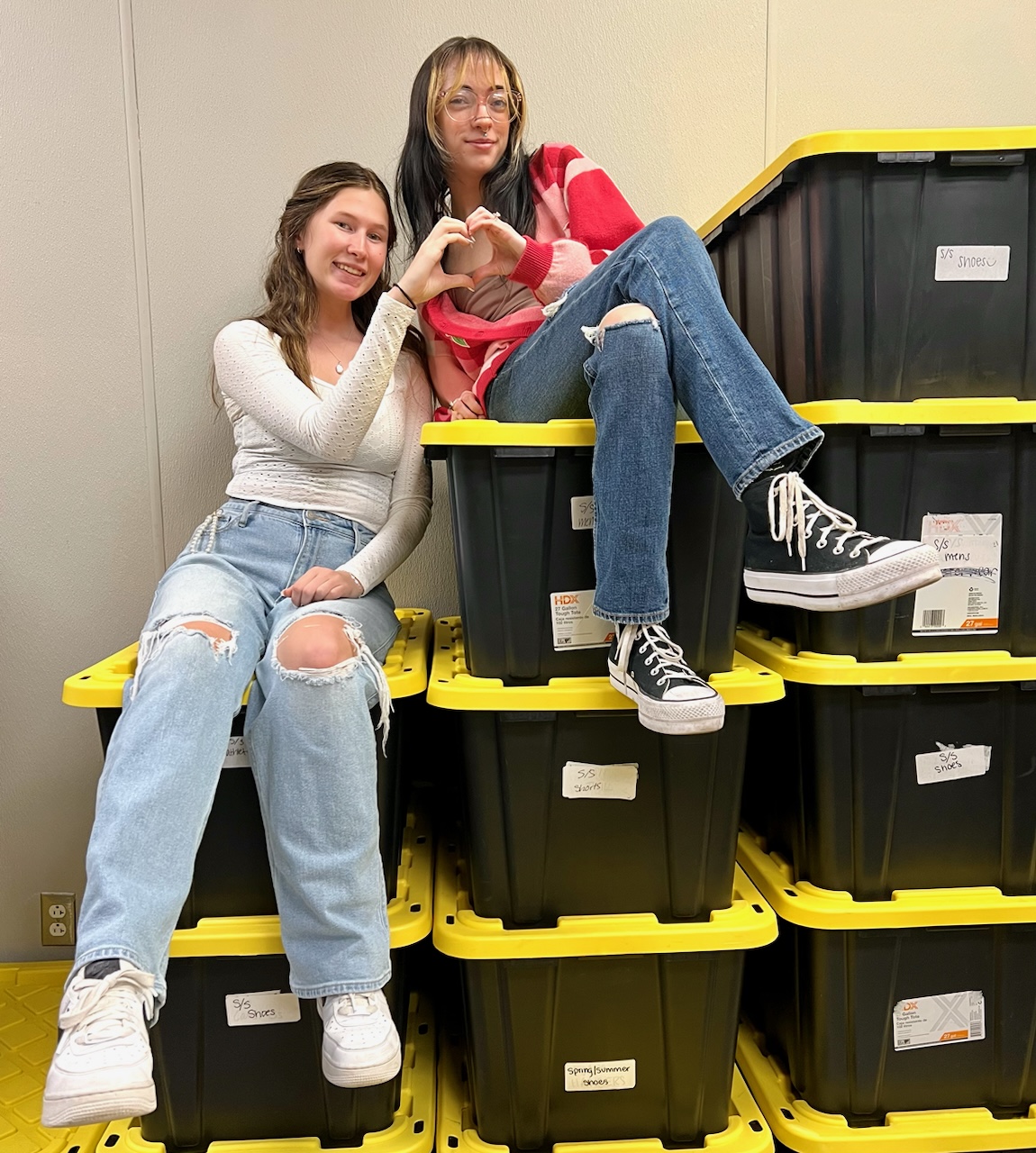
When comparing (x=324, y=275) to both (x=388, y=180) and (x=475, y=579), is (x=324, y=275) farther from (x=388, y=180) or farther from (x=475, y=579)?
(x=475, y=579)

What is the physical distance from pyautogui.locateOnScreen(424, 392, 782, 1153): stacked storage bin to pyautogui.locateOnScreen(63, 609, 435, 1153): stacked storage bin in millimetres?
→ 117

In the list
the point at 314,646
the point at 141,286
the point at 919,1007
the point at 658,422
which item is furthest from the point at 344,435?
the point at 919,1007

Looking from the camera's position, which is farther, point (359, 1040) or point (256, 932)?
point (256, 932)

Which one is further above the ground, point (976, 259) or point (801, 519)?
point (976, 259)

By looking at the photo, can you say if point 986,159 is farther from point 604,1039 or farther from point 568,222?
point 604,1039

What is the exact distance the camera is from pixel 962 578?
1100 mm

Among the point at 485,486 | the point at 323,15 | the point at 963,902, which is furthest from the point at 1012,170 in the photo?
the point at 323,15

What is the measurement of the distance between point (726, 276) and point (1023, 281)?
52 centimetres

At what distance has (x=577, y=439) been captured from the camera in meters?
1.06

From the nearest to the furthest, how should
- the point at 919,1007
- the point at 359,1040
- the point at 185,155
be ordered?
the point at 359,1040
the point at 919,1007
the point at 185,155

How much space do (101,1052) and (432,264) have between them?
0.98 meters

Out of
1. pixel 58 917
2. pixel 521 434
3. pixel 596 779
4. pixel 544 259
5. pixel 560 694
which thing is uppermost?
pixel 544 259

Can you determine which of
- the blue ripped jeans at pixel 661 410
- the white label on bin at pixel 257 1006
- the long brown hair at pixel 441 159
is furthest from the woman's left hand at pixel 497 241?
the white label on bin at pixel 257 1006

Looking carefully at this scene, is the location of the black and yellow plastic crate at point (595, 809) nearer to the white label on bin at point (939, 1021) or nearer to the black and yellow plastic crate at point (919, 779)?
the black and yellow plastic crate at point (919, 779)
